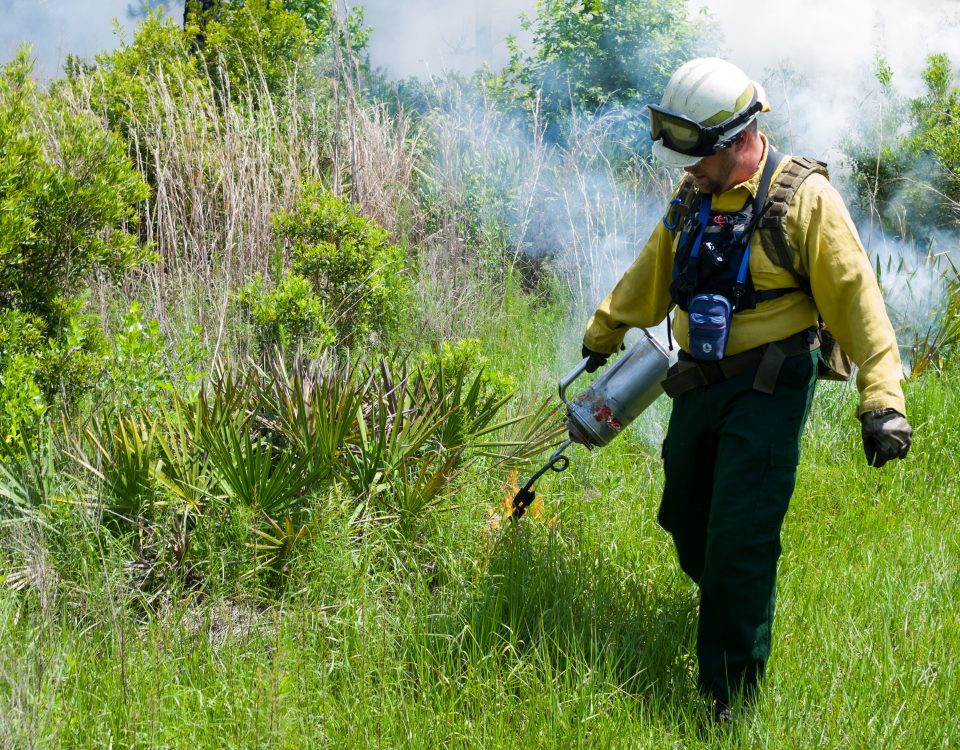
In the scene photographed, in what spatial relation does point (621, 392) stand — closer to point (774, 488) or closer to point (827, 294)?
point (774, 488)

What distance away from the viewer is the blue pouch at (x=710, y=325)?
2877mm

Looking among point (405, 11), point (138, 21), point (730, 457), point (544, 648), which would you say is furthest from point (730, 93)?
point (405, 11)

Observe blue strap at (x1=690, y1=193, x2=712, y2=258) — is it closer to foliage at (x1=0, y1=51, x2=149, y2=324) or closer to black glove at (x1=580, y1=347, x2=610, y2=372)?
black glove at (x1=580, y1=347, x2=610, y2=372)

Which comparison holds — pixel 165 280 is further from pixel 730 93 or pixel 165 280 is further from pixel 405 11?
pixel 405 11

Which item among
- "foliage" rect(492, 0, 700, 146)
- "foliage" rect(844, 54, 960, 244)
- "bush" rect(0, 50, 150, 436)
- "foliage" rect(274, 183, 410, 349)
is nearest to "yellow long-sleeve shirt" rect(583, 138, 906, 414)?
"bush" rect(0, 50, 150, 436)

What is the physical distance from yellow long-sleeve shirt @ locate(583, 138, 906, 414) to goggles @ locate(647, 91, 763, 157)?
0.15m

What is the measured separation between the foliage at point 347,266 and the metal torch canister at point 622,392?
2235 millimetres

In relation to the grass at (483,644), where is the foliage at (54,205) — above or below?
above

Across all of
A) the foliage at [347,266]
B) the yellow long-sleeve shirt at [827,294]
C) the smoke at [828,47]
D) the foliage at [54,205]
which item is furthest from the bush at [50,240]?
the smoke at [828,47]

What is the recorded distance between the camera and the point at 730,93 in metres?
2.88

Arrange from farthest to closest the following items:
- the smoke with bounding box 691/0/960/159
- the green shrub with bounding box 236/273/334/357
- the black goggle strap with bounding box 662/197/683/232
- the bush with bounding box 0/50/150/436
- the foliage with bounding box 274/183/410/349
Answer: the smoke with bounding box 691/0/960/159 → the foliage with bounding box 274/183/410/349 → the green shrub with bounding box 236/273/334/357 → the bush with bounding box 0/50/150/436 → the black goggle strap with bounding box 662/197/683/232

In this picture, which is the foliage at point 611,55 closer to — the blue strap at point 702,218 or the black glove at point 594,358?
the black glove at point 594,358

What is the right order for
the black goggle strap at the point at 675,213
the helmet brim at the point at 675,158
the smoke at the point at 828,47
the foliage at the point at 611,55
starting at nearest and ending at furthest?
the helmet brim at the point at 675,158, the black goggle strap at the point at 675,213, the foliage at the point at 611,55, the smoke at the point at 828,47

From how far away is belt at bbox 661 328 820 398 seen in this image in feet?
9.50
